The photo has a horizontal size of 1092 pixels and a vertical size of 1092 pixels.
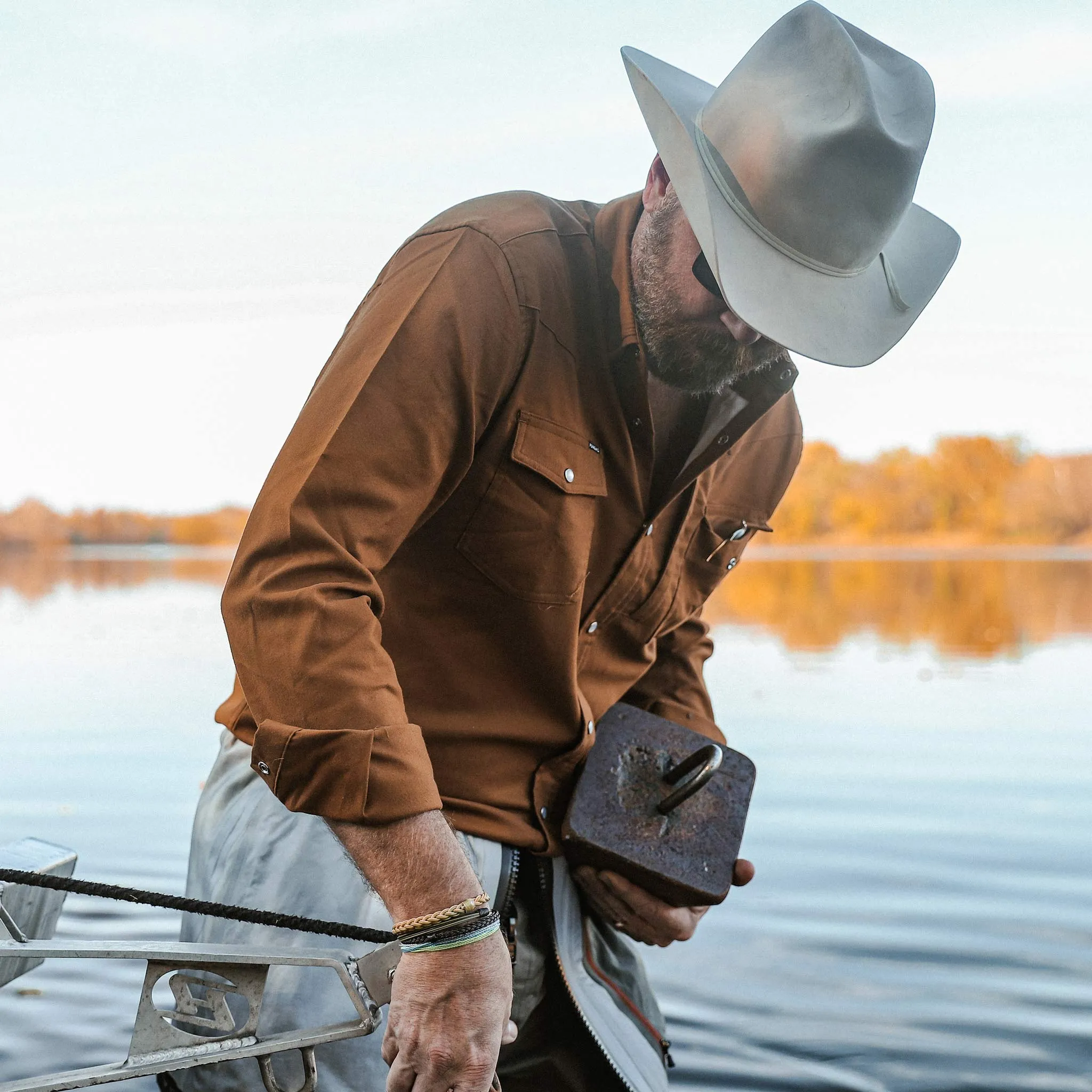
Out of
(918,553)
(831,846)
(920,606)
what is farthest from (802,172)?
(918,553)

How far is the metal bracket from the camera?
1.64m

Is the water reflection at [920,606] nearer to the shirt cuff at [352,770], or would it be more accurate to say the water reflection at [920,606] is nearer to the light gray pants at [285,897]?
the light gray pants at [285,897]

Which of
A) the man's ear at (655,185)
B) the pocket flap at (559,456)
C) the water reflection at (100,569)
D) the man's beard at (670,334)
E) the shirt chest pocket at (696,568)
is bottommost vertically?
the water reflection at (100,569)

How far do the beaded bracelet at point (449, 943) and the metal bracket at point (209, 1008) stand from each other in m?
0.19

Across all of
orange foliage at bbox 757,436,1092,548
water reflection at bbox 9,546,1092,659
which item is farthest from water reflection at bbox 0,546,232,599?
orange foliage at bbox 757,436,1092,548

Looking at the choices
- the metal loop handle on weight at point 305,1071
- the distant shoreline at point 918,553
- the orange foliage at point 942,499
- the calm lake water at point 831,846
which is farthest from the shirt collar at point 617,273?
the orange foliage at point 942,499

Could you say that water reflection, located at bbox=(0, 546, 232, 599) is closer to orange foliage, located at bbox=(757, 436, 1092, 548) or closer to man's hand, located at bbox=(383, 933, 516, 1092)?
man's hand, located at bbox=(383, 933, 516, 1092)

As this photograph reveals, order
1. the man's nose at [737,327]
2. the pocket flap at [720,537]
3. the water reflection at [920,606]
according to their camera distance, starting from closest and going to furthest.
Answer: the man's nose at [737,327] → the pocket flap at [720,537] → the water reflection at [920,606]

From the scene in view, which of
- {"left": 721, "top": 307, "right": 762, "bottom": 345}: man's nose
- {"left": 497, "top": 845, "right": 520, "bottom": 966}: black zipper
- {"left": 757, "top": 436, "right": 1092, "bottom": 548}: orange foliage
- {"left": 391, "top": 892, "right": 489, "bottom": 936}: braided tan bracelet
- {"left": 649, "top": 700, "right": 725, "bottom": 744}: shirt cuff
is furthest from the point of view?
{"left": 757, "top": 436, "right": 1092, "bottom": 548}: orange foliage

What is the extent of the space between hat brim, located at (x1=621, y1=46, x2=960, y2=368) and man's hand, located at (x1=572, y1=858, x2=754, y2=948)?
1.07 metres

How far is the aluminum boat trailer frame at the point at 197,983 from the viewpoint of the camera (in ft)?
5.48

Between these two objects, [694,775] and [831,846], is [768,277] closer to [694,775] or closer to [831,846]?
[694,775]

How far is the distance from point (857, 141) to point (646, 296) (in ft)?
1.36

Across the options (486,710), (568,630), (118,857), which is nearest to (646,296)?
(568,630)
